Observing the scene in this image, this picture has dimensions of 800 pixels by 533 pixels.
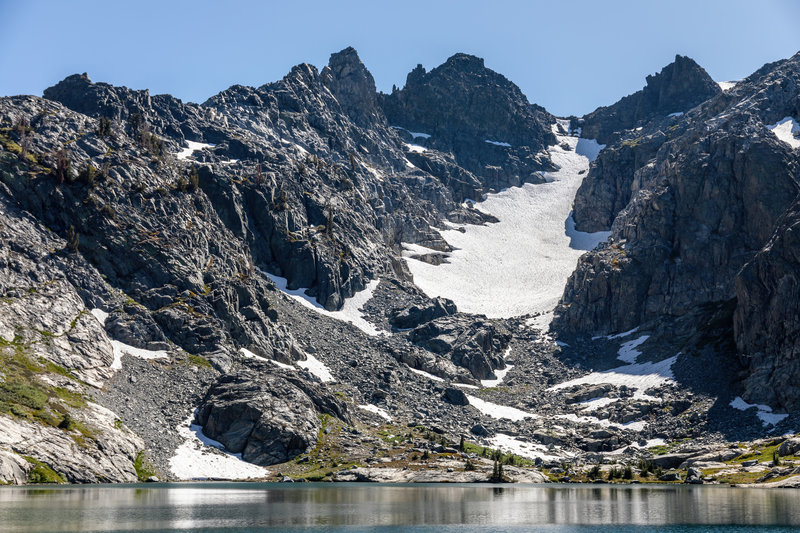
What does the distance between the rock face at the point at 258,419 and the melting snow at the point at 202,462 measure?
1.74 m

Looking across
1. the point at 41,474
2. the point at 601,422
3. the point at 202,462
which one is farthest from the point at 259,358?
the point at 601,422

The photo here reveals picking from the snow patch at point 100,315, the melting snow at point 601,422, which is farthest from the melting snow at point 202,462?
the melting snow at point 601,422

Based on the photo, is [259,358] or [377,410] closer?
[377,410]

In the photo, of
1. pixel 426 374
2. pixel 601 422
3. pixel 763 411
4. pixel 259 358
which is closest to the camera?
pixel 763 411

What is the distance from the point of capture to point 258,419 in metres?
130

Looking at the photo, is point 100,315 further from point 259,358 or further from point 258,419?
point 258,419

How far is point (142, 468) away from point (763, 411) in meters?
122

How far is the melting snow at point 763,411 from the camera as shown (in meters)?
147

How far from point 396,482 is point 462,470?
13.1 m

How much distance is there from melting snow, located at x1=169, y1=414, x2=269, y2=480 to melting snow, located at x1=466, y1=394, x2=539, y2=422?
69.5m

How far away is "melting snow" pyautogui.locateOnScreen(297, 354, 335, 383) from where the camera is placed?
167m

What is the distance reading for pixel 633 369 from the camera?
630 ft

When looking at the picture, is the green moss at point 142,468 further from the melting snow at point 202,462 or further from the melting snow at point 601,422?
the melting snow at point 601,422

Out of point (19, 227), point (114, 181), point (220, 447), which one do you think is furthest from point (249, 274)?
point (220, 447)
